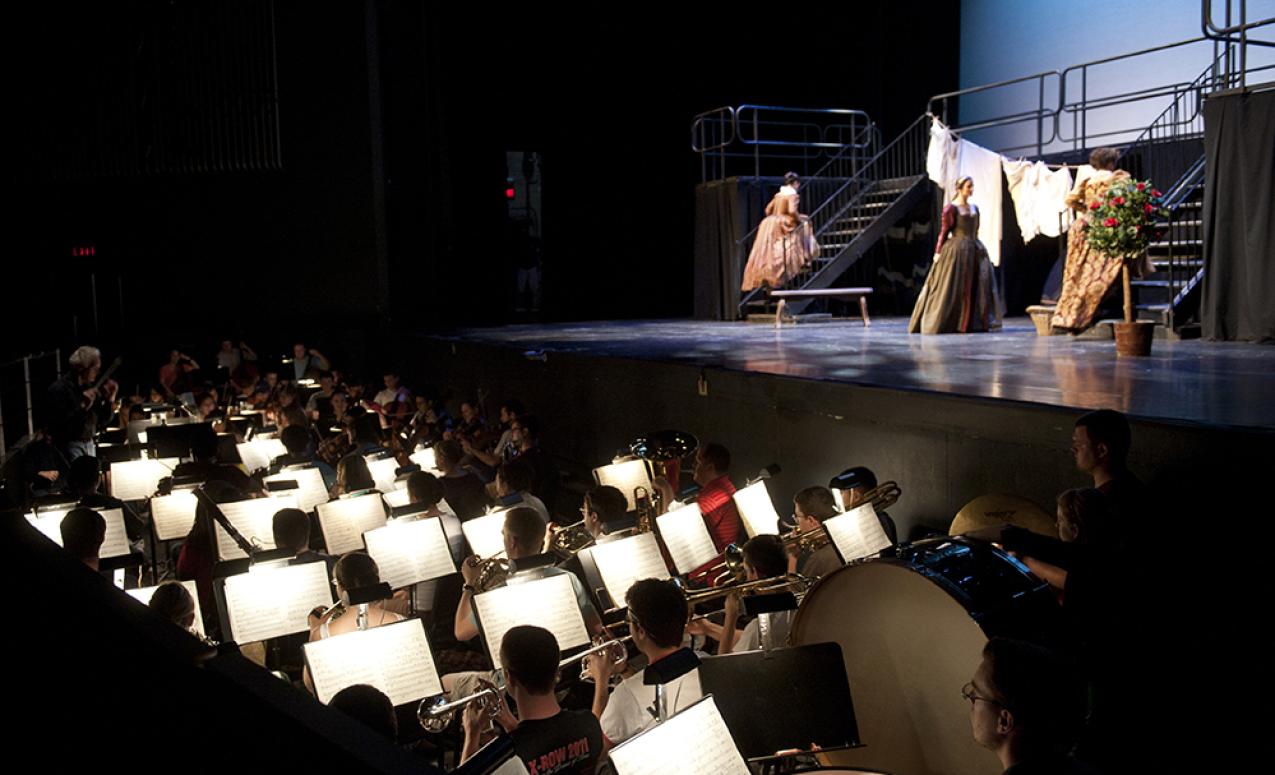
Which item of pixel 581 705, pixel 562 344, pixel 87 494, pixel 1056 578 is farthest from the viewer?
pixel 562 344

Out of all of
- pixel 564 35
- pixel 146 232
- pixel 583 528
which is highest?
pixel 564 35

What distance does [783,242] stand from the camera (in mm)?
15836

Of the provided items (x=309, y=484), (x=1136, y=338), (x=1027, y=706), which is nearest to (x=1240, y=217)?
(x=1136, y=338)

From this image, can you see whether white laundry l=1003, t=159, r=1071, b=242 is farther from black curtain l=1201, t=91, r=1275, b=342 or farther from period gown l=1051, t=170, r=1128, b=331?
black curtain l=1201, t=91, r=1275, b=342

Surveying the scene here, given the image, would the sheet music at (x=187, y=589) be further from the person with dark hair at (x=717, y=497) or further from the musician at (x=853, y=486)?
the musician at (x=853, y=486)

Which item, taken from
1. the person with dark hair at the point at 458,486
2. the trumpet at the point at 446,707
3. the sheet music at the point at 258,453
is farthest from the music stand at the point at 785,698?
the sheet music at the point at 258,453

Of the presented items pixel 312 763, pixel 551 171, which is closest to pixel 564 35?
pixel 551 171

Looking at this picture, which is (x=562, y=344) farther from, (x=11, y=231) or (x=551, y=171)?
(x=11, y=231)

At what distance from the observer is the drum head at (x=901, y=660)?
10.2 ft

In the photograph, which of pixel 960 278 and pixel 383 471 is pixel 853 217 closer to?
pixel 960 278

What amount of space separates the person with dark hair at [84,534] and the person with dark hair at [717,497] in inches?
117

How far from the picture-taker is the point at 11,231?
57.7 ft

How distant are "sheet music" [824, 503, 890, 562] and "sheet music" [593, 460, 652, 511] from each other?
199cm

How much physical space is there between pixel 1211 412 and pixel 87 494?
18.7ft
